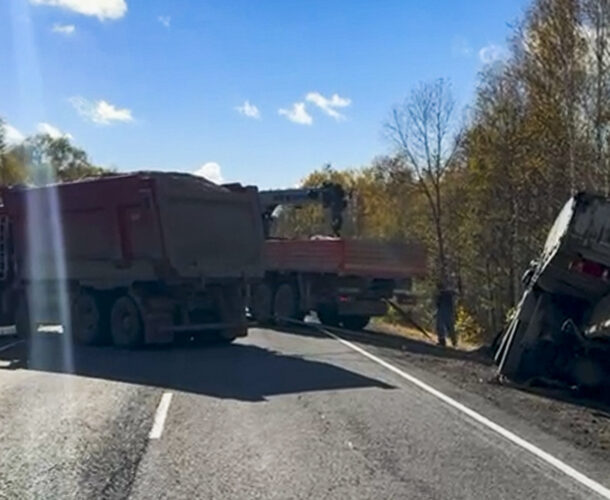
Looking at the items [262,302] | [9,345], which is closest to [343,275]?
[262,302]

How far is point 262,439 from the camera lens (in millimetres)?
8938

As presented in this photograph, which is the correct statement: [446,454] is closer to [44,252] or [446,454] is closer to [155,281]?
[155,281]

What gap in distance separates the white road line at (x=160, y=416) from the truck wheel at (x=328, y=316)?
42.8 ft

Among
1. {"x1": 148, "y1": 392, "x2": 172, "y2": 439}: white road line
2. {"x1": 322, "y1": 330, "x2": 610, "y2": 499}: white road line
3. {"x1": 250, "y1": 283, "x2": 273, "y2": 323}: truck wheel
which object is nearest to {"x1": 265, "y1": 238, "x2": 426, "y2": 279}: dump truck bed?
{"x1": 250, "y1": 283, "x2": 273, "y2": 323}: truck wheel

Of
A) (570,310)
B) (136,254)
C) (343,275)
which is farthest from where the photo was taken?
(343,275)

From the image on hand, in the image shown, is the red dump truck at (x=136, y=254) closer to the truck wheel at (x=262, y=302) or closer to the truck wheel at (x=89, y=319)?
the truck wheel at (x=89, y=319)

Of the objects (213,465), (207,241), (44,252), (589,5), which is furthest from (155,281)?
(589,5)

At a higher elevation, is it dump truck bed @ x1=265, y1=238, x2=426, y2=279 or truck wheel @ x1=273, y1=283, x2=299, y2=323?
dump truck bed @ x1=265, y1=238, x2=426, y2=279

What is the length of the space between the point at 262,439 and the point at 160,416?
165 cm

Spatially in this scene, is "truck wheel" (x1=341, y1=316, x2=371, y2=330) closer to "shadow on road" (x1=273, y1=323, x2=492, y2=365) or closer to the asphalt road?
"shadow on road" (x1=273, y1=323, x2=492, y2=365)

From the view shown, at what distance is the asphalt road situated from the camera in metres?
7.07

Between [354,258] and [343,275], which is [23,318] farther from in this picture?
[354,258]

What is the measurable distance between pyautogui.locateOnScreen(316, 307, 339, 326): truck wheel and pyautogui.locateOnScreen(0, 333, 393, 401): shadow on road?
19.8ft

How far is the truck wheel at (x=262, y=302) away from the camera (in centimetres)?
2633
